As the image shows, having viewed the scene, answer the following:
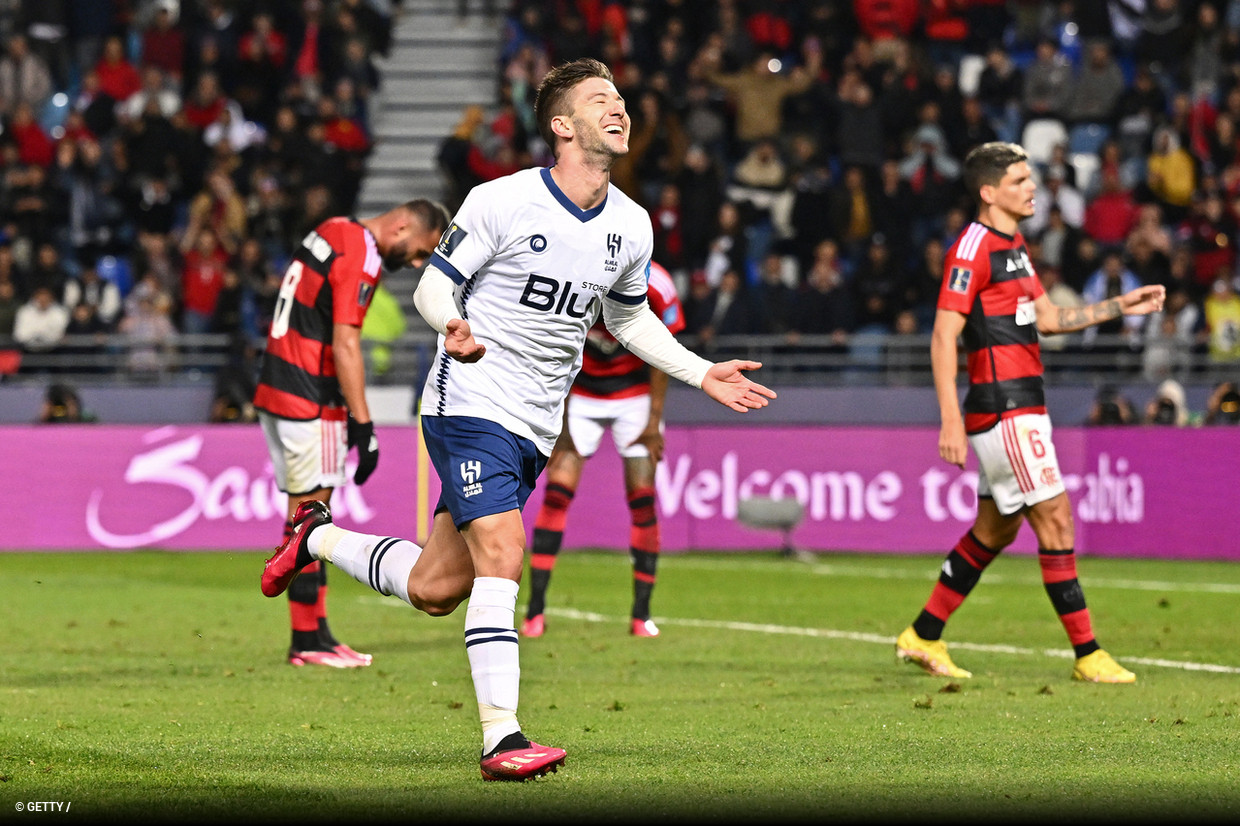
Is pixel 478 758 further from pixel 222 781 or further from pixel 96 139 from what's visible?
pixel 96 139

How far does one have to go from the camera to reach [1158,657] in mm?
9578

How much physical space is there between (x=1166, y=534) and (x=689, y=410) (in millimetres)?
4907

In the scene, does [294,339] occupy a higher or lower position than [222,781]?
higher

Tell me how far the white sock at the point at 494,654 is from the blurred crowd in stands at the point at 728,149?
12.9m

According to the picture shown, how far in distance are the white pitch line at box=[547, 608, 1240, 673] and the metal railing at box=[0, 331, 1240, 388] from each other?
Result: 6.75m

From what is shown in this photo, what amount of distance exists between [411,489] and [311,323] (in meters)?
8.03

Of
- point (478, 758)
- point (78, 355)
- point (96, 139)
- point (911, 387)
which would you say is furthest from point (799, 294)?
point (478, 758)

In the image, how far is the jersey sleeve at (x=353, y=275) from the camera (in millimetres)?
9172

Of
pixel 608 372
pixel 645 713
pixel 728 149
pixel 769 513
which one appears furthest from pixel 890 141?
pixel 645 713

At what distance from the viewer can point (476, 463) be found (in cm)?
613

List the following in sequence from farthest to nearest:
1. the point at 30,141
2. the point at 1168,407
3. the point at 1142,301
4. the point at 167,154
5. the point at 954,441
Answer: the point at 30,141, the point at 167,154, the point at 1168,407, the point at 1142,301, the point at 954,441

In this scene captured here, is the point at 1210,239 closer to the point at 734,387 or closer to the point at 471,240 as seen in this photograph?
the point at 734,387

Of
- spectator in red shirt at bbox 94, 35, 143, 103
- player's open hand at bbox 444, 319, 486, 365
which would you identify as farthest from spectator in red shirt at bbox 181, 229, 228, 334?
player's open hand at bbox 444, 319, 486, 365

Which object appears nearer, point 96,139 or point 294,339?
point 294,339
